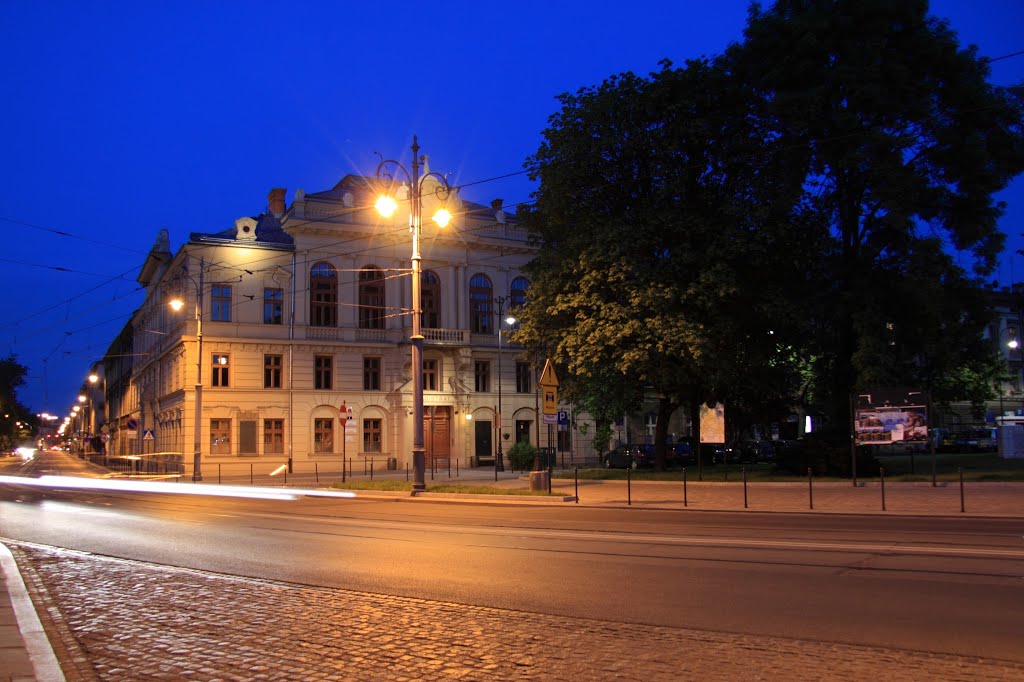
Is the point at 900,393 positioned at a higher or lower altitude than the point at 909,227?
lower

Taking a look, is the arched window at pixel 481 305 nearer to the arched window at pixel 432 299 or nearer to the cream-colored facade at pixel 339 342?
the cream-colored facade at pixel 339 342

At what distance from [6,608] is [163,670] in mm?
3006

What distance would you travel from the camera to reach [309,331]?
4884 cm

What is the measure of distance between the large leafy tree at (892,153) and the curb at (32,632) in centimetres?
2385

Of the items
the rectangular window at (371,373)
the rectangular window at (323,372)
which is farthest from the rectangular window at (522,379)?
the rectangular window at (323,372)

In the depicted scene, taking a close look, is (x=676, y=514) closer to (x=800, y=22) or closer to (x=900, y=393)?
(x=900, y=393)

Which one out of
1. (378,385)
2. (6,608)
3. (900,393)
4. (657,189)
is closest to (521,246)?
(378,385)

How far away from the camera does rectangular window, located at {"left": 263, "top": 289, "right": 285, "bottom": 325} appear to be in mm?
48531

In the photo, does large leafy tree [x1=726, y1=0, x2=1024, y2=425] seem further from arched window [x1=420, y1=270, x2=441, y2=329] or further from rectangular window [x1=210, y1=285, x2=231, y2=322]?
rectangular window [x1=210, y1=285, x2=231, y2=322]

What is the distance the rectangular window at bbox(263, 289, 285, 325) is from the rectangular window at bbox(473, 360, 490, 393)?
12.0 meters

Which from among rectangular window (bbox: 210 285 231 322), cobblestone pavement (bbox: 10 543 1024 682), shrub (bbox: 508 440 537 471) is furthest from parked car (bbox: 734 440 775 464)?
cobblestone pavement (bbox: 10 543 1024 682)

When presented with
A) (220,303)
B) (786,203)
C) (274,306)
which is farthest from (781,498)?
(220,303)

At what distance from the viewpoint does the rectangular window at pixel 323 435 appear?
159ft

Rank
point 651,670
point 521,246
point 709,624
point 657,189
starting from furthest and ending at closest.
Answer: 1. point 521,246
2. point 657,189
3. point 709,624
4. point 651,670
